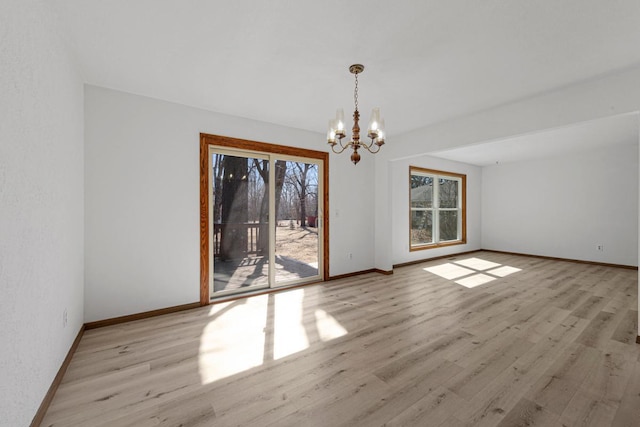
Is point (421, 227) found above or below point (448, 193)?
below

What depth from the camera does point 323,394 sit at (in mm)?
1834

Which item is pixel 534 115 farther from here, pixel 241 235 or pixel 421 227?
pixel 241 235

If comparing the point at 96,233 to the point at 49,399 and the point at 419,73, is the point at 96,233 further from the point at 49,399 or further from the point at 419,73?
the point at 419,73

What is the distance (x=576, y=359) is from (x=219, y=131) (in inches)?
169

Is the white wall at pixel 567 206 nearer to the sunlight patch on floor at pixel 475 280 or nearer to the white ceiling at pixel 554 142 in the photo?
the white ceiling at pixel 554 142

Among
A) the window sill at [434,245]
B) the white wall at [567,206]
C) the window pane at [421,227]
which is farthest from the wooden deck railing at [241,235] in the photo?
the white wall at [567,206]

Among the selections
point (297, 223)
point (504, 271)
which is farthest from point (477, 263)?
point (297, 223)

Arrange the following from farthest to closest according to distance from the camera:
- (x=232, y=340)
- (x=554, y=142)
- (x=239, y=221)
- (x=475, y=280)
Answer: (x=554, y=142) < (x=475, y=280) < (x=239, y=221) < (x=232, y=340)

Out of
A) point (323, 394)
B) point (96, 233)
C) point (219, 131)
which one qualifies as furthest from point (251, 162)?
point (323, 394)

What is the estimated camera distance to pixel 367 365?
2.17m

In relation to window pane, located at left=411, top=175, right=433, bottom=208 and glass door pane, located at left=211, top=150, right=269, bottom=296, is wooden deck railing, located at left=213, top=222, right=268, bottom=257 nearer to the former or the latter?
glass door pane, located at left=211, top=150, right=269, bottom=296

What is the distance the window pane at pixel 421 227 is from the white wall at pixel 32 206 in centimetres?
585

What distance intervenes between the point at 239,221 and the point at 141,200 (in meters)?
1.21

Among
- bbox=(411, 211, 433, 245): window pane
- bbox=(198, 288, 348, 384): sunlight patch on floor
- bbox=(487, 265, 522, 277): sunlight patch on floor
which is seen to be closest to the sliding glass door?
bbox=(198, 288, 348, 384): sunlight patch on floor
